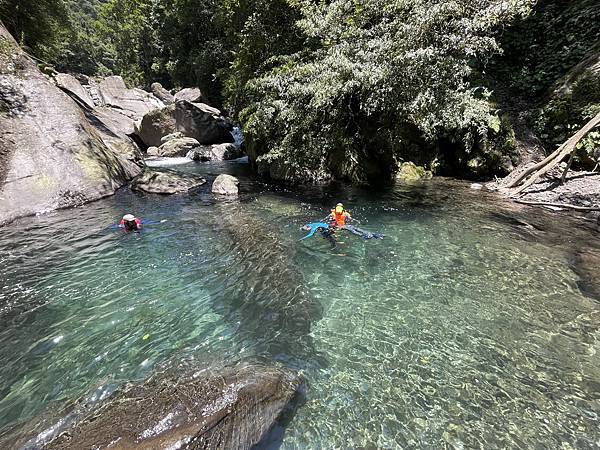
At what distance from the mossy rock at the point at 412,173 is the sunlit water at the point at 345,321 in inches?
221

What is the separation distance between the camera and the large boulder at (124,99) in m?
34.0

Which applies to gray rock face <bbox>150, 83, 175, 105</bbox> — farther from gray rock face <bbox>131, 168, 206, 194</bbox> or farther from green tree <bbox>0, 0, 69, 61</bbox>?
gray rock face <bbox>131, 168, 206, 194</bbox>

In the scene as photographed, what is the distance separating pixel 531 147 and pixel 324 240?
1070cm

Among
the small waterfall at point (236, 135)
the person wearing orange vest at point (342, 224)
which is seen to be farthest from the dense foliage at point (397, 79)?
the small waterfall at point (236, 135)

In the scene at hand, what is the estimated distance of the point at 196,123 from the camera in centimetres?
2734

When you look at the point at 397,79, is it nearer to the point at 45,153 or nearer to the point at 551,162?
the point at 551,162

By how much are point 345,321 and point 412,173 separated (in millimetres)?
11700

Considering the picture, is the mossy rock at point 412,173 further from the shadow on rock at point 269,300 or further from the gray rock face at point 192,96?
the gray rock face at point 192,96

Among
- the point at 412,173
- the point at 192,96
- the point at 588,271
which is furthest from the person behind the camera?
the point at 192,96

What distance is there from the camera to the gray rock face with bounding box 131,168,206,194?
14742 mm

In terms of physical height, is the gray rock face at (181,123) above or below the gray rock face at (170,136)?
above

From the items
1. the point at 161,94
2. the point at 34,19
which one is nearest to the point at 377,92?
the point at 34,19

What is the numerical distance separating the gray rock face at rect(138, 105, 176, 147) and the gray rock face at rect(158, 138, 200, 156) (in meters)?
1.92

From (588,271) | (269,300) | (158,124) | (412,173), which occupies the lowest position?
(269,300)
